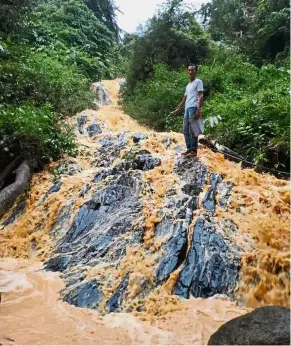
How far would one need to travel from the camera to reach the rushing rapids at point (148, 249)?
4676mm

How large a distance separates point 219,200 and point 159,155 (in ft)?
9.04

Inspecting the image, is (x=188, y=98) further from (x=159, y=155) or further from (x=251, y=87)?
(x=251, y=87)

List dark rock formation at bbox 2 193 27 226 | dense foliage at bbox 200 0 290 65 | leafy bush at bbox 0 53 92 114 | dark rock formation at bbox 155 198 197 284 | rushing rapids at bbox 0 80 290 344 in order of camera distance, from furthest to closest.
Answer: dense foliage at bbox 200 0 290 65, leafy bush at bbox 0 53 92 114, dark rock formation at bbox 2 193 27 226, dark rock formation at bbox 155 198 197 284, rushing rapids at bbox 0 80 290 344

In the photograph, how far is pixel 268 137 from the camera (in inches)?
313

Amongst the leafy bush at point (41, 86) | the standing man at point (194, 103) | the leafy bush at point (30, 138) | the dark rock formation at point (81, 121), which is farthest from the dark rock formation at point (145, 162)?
the leafy bush at point (41, 86)

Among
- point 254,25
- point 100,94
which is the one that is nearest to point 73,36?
point 100,94

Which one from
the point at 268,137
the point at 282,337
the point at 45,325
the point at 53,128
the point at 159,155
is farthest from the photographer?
the point at 53,128

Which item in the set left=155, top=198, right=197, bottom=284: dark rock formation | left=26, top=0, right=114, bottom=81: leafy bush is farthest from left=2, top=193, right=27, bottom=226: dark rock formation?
left=26, top=0, right=114, bottom=81: leafy bush

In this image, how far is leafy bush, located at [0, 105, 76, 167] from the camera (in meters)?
9.19

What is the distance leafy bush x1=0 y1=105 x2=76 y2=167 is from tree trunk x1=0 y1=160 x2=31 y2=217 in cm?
43

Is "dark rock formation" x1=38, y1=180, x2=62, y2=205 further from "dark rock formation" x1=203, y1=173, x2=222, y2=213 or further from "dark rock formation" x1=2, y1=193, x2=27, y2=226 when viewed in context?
"dark rock formation" x1=203, y1=173, x2=222, y2=213

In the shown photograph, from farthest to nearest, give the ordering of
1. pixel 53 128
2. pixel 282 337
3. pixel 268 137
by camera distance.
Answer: pixel 53 128
pixel 268 137
pixel 282 337

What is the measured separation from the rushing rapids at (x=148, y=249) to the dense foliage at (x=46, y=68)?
4.63 ft

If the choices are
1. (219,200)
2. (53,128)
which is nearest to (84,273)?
(219,200)
